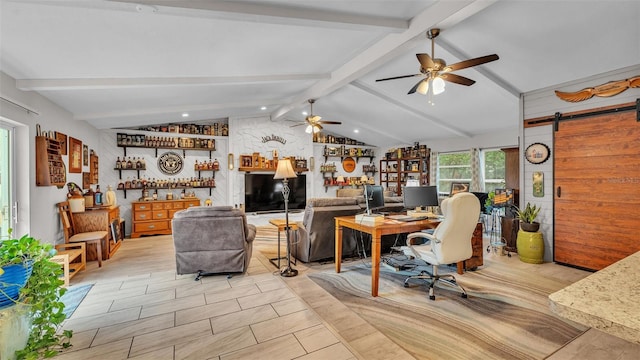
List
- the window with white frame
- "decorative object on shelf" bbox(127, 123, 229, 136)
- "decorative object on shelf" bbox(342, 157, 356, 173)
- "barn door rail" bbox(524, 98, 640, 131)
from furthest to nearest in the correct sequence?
"decorative object on shelf" bbox(342, 157, 356, 173) → "decorative object on shelf" bbox(127, 123, 229, 136) → the window with white frame → "barn door rail" bbox(524, 98, 640, 131)

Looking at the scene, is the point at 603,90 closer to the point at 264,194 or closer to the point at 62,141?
the point at 264,194

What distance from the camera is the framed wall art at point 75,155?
15.6 feet

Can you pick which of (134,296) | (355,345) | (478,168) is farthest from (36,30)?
(478,168)

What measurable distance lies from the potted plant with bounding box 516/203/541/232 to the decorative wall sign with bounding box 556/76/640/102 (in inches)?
65.1

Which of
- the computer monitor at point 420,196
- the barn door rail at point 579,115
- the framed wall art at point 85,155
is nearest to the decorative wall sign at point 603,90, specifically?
the barn door rail at point 579,115

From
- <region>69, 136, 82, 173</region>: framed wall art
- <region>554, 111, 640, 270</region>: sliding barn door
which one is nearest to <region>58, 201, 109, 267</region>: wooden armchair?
<region>69, 136, 82, 173</region>: framed wall art

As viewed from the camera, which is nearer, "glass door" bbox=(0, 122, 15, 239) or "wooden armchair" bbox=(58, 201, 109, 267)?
"glass door" bbox=(0, 122, 15, 239)

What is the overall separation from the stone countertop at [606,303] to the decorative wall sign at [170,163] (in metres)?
7.65

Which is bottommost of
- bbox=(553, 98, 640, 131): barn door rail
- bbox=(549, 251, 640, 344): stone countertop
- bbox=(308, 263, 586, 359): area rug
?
bbox=(308, 263, 586, 359): area rug

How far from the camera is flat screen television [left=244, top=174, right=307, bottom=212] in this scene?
7.77 meters

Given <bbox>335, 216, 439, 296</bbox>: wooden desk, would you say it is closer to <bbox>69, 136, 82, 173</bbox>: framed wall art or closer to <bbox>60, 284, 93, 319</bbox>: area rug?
<bbox>60, 284, 93, 319</bbox>: area rug

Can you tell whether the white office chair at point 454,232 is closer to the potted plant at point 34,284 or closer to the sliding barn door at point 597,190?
the sliding barn door at point 597,190

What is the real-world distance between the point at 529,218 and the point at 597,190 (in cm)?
89

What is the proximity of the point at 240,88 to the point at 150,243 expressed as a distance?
3.58 m
